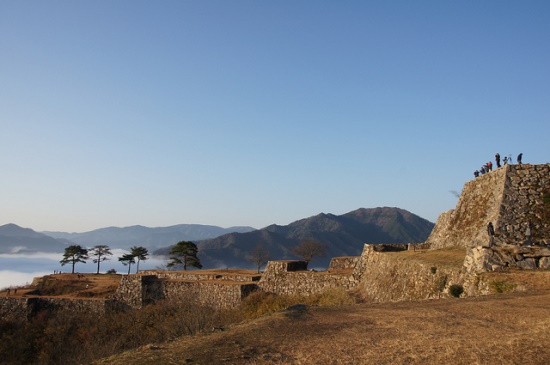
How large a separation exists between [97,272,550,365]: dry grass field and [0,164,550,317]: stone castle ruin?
18.4ft

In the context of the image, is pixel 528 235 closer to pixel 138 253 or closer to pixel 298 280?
pixel 298 280

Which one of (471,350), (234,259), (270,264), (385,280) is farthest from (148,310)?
(234,259)

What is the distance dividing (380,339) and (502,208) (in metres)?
19.6

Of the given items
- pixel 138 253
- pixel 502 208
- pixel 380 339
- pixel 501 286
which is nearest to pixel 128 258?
pixel 138 253

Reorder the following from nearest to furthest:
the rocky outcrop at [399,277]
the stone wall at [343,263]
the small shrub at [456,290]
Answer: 1. the small shrub at [456,290]
2. the rocky outcrop at [399,277]
3. the stone wall at [343,263]

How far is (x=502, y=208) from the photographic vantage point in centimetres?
2417

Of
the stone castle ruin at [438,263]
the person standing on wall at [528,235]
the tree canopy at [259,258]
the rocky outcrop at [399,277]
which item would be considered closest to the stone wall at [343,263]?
the stone castle ruin at [438,263]

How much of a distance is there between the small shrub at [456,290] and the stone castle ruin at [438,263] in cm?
22

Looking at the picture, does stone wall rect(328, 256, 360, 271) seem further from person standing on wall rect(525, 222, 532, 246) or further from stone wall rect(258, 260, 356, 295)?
person standing on wall rect(525, 222, 532, 246)

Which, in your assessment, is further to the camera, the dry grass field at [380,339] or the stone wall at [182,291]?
the stone wall at [182,291]

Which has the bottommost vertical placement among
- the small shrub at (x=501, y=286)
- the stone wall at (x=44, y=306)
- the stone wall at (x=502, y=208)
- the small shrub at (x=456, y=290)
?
the stone wall at (x=44, y=306)

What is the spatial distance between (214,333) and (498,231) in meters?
19.2

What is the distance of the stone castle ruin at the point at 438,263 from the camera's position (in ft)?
55.9

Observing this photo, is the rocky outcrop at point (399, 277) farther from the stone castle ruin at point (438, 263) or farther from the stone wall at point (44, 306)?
the stone wall at point (44, 306)
